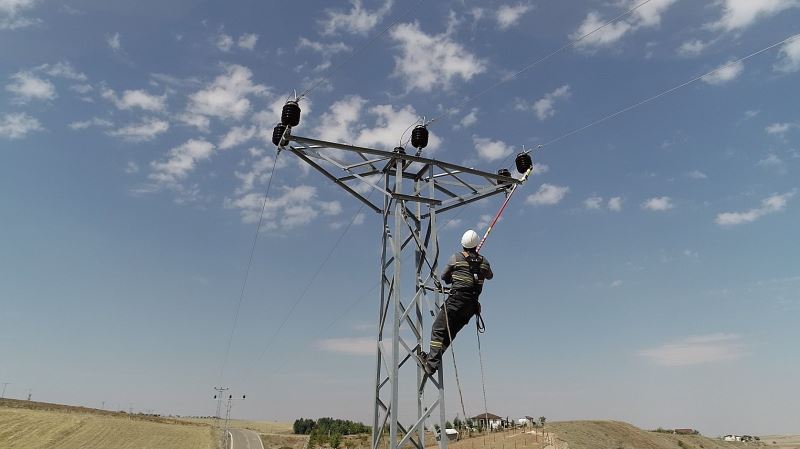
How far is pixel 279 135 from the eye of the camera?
1136 cm

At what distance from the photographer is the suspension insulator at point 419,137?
12547mm

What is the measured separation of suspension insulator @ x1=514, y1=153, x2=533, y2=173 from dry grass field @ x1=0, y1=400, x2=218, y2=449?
65.0 meters

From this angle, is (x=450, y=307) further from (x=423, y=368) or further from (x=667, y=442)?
(x=667, y=442)

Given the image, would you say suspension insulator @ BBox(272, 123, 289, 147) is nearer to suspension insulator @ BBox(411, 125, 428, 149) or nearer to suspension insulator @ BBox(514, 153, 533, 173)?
suspension insulator @ BBox(411, 125, 428, 149)

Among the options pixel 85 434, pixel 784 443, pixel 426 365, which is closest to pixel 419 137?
pixel 426 365

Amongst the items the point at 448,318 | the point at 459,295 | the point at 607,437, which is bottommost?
the point at 607,437

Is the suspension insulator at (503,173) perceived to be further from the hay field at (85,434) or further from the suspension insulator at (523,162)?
the hay field at (85,434)

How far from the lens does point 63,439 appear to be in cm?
6072

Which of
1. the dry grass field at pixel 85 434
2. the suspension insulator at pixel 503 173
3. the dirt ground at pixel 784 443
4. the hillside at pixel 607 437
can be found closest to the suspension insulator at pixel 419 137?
the suspension insulator at pixel 503 173

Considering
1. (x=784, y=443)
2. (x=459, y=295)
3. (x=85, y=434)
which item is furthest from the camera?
(x=784, y=443)

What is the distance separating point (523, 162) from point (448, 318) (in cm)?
531

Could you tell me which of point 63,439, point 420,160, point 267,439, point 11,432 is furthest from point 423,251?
point 267,439

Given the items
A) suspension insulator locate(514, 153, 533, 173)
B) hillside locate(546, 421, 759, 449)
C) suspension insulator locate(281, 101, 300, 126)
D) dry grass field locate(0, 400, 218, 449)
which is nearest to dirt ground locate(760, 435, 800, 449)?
hillside locate(546, 421, 759, 449)

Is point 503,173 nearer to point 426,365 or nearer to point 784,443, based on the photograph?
point 426,365
